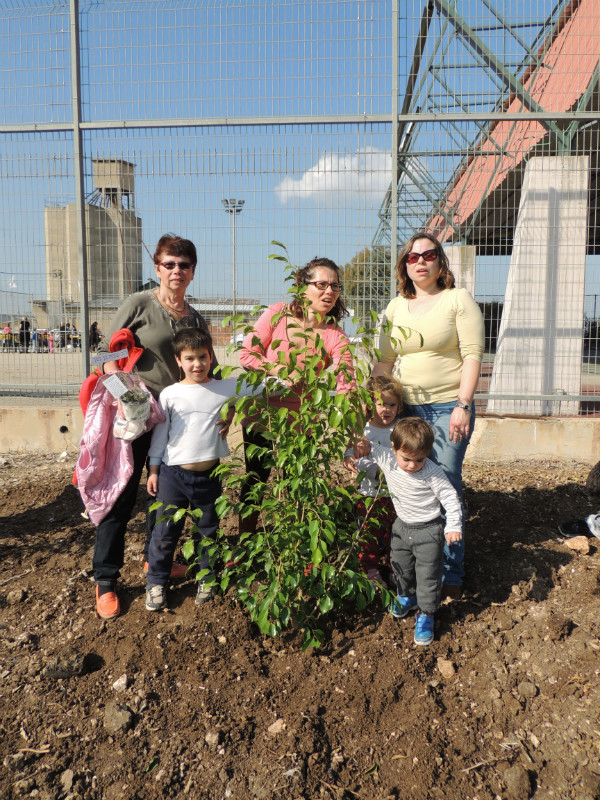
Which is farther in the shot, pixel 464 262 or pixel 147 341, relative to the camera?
pixel 464 262

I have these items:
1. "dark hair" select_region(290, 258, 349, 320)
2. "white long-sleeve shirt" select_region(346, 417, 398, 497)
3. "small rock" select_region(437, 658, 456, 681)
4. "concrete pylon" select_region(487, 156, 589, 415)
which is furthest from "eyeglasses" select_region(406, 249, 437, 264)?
"concrete pylon" select_region(487, 156, 589, 415)

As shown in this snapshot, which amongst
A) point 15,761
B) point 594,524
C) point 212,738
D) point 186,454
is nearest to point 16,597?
point 15,761

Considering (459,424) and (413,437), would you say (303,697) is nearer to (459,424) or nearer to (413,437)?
(413,437)

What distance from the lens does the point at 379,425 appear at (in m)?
2.96

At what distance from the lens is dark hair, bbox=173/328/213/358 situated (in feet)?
8.86

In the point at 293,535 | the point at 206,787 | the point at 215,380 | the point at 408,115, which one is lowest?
the point at 206,787

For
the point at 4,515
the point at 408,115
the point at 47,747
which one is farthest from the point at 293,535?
the point at 408,115

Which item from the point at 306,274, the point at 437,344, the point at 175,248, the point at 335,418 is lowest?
the point at 335,418

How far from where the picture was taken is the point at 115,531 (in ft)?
9.40

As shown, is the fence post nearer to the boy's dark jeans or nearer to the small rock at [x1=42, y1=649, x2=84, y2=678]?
the small rock at [x1=42, y1=649, x2=84, y2=678]

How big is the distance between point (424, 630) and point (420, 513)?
20.9 inches

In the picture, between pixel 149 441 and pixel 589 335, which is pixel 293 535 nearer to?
pixel 149 441

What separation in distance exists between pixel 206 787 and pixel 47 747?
62 centimetres

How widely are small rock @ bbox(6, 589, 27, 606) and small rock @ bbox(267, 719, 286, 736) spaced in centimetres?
158
